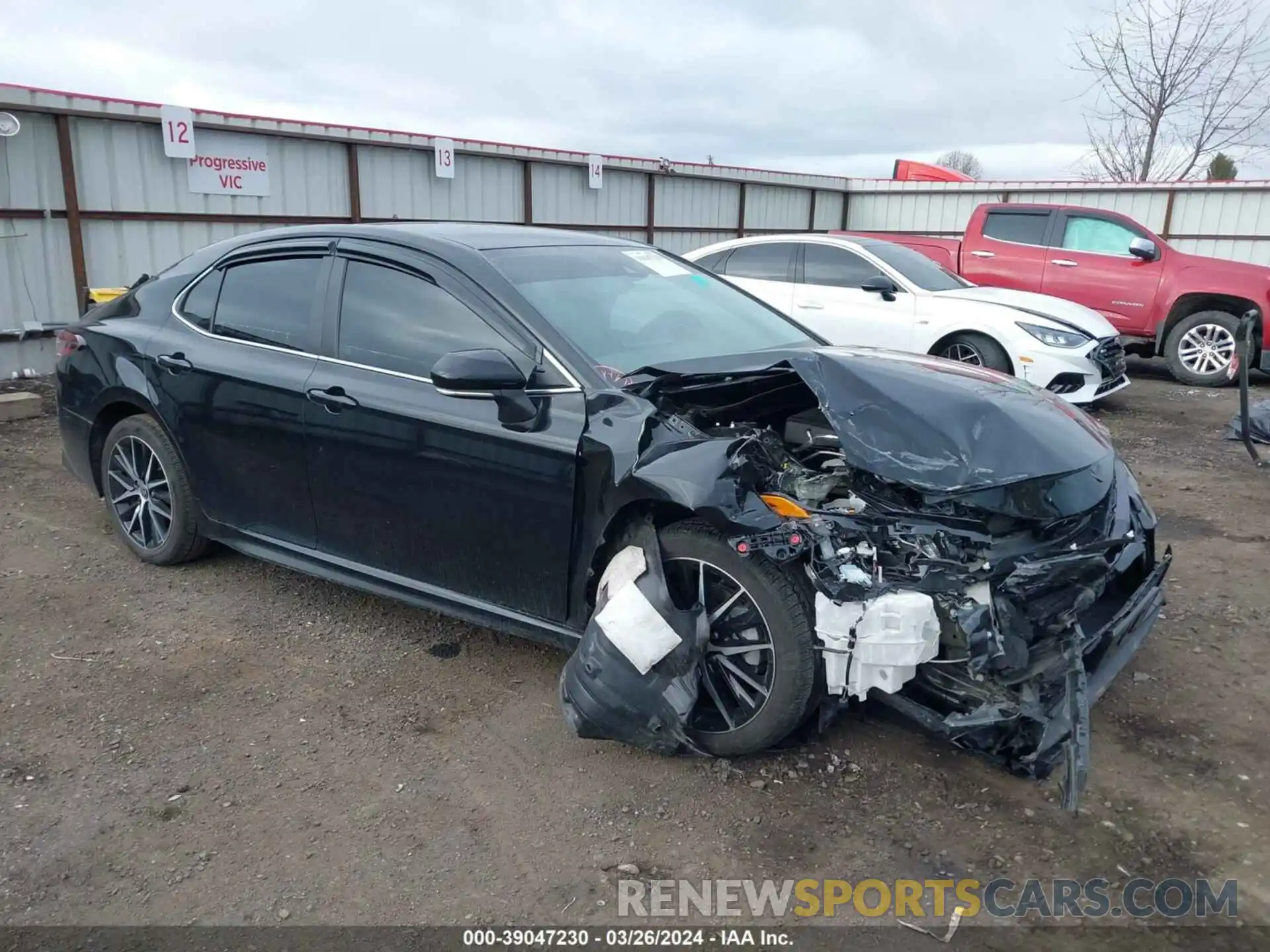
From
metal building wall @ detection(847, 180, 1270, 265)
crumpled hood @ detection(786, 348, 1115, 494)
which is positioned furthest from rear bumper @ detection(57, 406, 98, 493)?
metal building wall @ detection(847, 180, 1270, 265)

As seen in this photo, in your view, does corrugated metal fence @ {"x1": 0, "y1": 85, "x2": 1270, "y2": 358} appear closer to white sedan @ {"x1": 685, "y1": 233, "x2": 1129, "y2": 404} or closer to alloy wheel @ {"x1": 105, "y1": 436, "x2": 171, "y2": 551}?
white sedan @ {"x1": 685, "y1": 233, "x2": 1129, "y2": 404}

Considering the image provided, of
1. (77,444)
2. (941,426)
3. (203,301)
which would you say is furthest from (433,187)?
(941,426)

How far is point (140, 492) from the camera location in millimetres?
4812

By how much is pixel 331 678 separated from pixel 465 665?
514 mm

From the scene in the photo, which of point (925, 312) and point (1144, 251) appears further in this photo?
point (1144, 251)

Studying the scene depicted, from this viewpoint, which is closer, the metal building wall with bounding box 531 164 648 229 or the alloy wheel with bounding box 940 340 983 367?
the alloy wheel with bounding box 940 340 983 367

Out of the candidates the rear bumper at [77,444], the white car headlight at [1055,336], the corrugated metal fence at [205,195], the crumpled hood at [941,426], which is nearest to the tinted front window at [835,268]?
the white car headlight at [1055,336]

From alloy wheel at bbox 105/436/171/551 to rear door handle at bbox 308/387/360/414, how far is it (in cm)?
124

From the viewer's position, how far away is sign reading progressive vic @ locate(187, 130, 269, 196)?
10.5 m

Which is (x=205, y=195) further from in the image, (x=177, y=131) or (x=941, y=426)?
(x=941, y=426)

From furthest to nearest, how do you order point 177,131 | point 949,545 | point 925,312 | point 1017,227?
point 1017,227, point 177,131, point 925,312, point 949,545

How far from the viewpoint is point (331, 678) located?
12.5 ft

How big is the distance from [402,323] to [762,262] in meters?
6.33

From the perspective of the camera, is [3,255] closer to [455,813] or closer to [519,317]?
[519,317]
